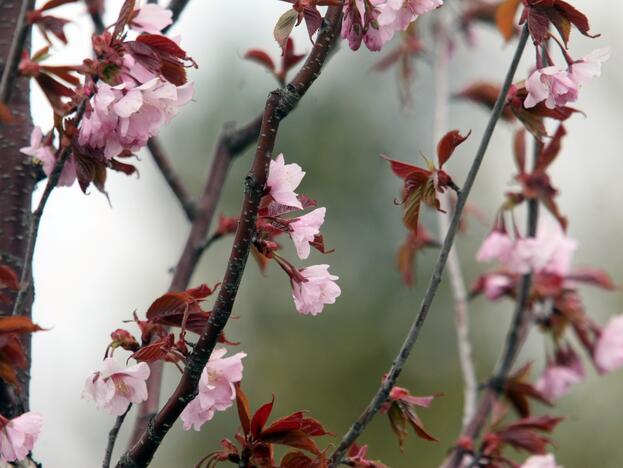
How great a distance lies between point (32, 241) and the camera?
43.7 inches

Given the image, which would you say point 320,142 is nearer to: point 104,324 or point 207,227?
point 104,324

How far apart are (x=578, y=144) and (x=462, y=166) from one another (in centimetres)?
131

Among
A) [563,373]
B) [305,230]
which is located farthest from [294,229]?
[563,373]

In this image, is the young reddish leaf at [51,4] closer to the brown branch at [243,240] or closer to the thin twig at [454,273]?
the brown branch at [243,240]

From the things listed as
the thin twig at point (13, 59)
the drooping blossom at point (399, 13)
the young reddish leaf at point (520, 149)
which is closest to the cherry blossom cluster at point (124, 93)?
the thin twig at point (13, 59)

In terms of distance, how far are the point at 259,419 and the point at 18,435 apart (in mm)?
261

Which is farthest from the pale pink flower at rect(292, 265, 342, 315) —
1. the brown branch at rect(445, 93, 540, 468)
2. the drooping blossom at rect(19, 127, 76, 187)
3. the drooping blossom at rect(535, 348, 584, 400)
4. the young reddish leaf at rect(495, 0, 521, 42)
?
the drooping blossom at rect(535, 348, 584, 400)

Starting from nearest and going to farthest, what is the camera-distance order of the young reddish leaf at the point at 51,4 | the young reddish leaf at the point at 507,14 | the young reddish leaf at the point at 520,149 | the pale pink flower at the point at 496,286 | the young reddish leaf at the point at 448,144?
the young reddish leaf at the point at 448,144
the young reddish leaf at the point at 51,4
the young reddish leaf at the point at 507,14
the young reddish leaf at the point at 520,149
the pale pink flower at the point at 496,286

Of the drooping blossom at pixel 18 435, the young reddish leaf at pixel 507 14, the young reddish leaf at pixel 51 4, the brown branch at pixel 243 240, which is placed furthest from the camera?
the young reddish leaf at pixel 507 14

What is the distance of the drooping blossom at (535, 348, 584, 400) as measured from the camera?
212 centimetres

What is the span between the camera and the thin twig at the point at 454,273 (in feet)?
6.14

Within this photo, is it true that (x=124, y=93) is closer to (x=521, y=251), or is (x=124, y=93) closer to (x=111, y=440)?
(x=111, y=440)

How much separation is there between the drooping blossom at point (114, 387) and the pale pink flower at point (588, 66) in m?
0.59

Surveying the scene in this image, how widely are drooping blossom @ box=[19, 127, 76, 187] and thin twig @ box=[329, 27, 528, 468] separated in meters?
0.45
